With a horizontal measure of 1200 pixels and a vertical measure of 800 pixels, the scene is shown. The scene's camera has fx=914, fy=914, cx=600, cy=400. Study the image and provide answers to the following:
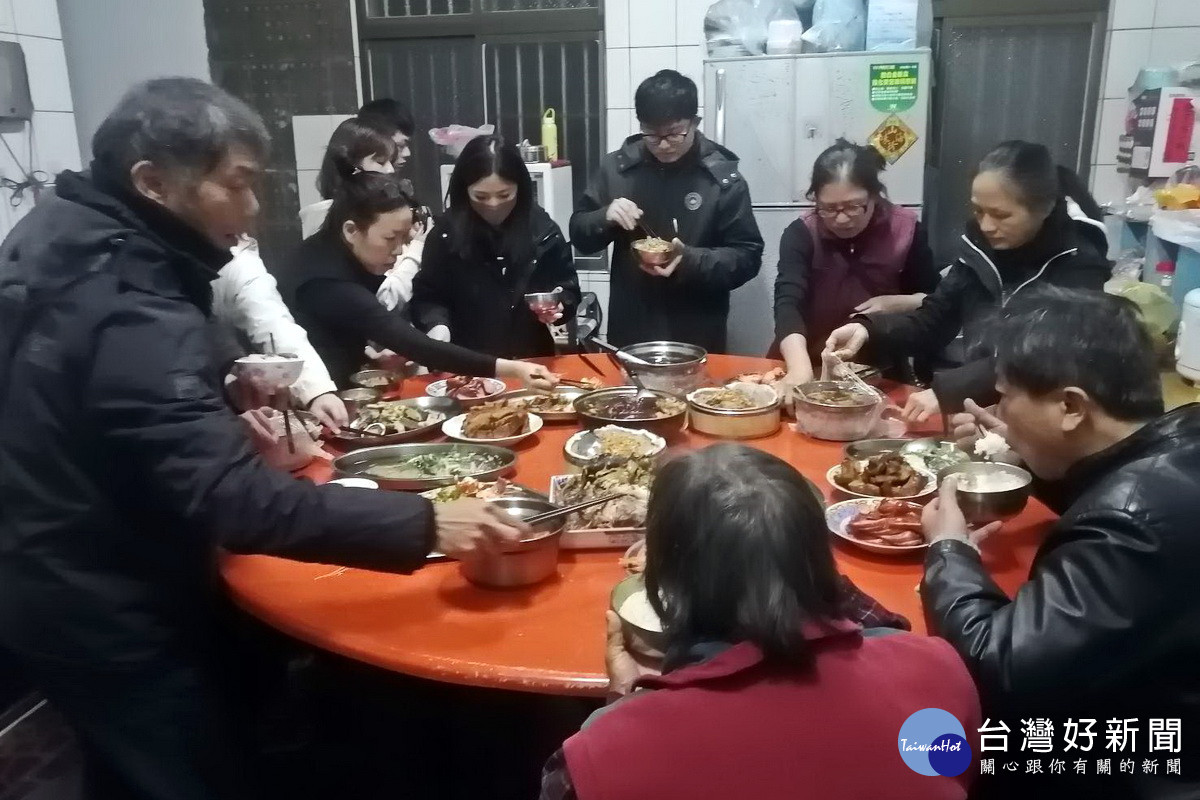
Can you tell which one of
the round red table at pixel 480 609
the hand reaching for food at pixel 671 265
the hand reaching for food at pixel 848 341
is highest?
the hand reaching for food at pixel 671 265

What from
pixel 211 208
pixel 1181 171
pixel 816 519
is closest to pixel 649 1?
pixel 1181 171

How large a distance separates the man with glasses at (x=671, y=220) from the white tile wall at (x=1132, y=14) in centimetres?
189

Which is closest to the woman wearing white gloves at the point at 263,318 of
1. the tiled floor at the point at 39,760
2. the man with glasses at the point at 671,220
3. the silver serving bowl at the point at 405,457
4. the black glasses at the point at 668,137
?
the silver serving bowl at the point at 405,457

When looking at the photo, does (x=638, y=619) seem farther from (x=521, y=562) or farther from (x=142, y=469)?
(x=142, y=469)

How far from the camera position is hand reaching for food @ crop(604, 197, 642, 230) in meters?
3.29

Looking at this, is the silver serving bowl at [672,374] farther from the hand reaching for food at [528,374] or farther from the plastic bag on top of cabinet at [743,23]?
the plastic bag on top of cabinet at [743,23]

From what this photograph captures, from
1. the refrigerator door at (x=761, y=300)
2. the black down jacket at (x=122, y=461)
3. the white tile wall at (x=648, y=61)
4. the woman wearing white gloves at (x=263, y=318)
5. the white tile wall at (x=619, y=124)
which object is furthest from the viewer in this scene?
the white tile wall at (x=619, y=124)

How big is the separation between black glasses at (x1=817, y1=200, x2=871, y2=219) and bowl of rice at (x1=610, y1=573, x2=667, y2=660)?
1754 mm

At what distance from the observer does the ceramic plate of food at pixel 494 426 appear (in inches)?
87.5

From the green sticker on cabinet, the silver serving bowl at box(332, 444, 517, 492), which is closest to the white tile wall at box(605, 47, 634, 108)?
the green sticker on cabinet

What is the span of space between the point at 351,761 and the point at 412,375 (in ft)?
3.87

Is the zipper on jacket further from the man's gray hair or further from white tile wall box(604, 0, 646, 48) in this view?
white tile wall box(604, 0, 646, 48)

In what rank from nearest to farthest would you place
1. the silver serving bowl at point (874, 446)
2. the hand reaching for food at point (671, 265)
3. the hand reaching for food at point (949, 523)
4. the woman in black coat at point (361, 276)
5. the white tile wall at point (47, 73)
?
the hand reaching for food at point (949, 523) < the silver serving bowl at point (874, 446) < the woman in black coat at point (361, 276) < the hand reaching for food at point (671, 265) < the white tile wall at point (47, 73)

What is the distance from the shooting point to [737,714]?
1.00m
